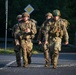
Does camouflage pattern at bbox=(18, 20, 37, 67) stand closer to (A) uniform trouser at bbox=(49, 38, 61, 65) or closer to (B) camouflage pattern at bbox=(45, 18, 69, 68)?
(B) camouflage pattern at bbox=(45, 18, 69, 68)

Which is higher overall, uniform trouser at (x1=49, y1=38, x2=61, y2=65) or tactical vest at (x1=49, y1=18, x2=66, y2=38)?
tactical vest at (x1=49, y1=18, x2=66, y2=38)

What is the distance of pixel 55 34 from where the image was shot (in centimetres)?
1415

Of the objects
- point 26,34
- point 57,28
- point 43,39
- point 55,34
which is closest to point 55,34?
point 55,34

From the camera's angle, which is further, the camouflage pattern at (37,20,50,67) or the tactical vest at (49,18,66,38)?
the camouflage pattern at (37,20,50,67)

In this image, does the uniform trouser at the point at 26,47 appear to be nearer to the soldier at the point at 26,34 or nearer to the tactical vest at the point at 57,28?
the soldier at the point at 26,34

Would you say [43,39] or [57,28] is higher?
[57,28]

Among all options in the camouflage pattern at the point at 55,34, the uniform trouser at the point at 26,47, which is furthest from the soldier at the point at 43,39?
the uniform trouser at the point at 26,47

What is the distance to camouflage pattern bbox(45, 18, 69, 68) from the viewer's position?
46.1 ft

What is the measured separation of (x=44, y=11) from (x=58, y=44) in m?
25.6

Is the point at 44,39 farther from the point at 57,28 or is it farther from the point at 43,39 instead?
the point at 57,28

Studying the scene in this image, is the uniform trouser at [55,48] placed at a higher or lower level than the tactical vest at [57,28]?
lower

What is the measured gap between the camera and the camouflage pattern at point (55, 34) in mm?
14055

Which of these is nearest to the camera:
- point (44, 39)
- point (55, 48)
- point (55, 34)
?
point (55, 48)

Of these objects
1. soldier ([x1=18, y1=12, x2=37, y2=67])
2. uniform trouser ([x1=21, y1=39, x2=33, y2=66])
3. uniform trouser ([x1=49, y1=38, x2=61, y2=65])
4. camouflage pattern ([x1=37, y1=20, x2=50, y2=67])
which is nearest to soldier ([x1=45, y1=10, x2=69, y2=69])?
uniform trouser ([x1=49, y1=38, x2=61, y2=65])
